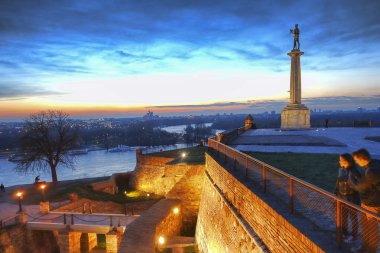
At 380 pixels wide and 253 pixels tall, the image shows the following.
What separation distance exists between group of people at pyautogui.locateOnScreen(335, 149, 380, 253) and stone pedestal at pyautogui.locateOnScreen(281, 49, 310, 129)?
22158 millimetres

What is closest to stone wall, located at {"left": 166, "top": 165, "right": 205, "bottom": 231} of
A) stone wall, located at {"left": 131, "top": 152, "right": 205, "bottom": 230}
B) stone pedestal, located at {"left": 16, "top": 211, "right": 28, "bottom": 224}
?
stone wall, located at {"left": 131, "top": 152, "right": 205, "bottom": 230}

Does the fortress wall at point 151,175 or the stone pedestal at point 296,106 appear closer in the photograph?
the fortress wall at point 151,175

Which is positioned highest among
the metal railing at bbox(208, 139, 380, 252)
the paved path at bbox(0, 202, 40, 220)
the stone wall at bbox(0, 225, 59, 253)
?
the metal railing at bbox(208, 139, 380, 252)

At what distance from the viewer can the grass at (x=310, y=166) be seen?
27.8 ft

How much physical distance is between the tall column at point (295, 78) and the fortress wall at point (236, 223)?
1654 cm

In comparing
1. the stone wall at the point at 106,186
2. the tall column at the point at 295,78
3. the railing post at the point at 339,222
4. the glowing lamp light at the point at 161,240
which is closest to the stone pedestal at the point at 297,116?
the tall column at the point at 295,78

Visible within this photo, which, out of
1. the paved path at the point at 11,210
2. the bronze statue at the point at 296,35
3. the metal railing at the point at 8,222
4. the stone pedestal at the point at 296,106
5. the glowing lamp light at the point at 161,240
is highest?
the bronze statue at the point at 296,35

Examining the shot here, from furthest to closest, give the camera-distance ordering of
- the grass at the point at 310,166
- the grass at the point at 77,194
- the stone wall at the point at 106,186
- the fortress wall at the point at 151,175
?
the stone wall at the point at 106,186
the fortress wall at the point at 151,175
the grass at the point at 77,194
the grass at the point at 310,166

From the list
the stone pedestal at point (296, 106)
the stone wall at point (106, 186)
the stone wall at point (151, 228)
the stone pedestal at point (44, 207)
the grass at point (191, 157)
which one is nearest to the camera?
the stone wall at point (151, 228)

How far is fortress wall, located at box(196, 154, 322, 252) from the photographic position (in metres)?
4.98

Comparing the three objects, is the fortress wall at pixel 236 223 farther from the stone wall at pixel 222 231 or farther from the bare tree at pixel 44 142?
the bare tree at pixel 44 142

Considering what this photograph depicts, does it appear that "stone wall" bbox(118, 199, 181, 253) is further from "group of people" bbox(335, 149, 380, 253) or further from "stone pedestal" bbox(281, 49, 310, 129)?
"stone pedestal" bbox(281, 49, 310, 129)

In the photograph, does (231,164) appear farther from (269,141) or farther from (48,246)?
(48,246)

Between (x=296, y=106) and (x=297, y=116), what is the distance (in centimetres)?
91
